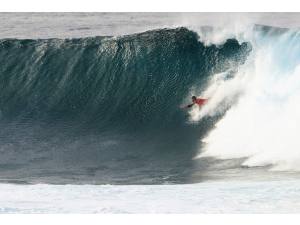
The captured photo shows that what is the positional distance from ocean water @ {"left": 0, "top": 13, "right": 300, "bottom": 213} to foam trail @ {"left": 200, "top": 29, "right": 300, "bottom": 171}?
0.01 m

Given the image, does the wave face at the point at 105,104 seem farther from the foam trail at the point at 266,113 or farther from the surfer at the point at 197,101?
the foam trail at the point at 266,113

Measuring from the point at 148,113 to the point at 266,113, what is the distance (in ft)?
5.08

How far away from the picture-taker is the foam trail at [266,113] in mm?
7672

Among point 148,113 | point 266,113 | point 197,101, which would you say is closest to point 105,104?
point 148,113

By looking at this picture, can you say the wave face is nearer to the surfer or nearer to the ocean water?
the ocean water

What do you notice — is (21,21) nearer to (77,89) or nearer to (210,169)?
(77,89)

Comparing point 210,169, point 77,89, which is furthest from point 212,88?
point 77,89

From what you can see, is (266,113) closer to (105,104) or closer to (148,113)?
(148,113)

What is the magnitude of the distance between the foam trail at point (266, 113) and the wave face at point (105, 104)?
24cm

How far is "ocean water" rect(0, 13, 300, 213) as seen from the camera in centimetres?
718

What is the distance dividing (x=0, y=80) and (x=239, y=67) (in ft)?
10.00

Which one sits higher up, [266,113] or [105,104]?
[105,104]

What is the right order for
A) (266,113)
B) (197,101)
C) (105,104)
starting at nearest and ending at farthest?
(266,113) → (197,101) → (105,104)

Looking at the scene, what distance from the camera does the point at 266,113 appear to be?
7.85 metres
